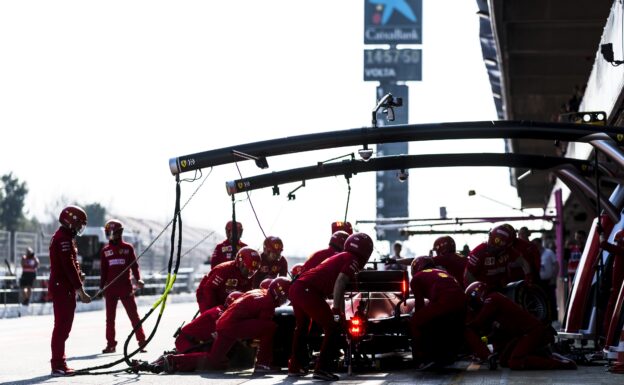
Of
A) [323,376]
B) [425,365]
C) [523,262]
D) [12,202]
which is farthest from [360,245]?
[12,202]

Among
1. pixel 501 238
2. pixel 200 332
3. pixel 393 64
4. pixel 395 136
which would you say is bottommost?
pixel 200 332

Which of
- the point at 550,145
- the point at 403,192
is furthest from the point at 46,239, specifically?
the point at 403,192

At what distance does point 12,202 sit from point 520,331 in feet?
288

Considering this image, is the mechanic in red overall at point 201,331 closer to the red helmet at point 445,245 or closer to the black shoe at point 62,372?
the black shoe at point 62,372

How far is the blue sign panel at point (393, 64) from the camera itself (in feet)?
423

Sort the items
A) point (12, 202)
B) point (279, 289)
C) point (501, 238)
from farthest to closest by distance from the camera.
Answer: point (12, 202)
point (501, 238)
point (279, 289)

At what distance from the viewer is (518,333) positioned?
1479 cm

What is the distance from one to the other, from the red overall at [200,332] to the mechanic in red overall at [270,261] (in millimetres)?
2940

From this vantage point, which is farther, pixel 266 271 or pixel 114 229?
pixel 114 229

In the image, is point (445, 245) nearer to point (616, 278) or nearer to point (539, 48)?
point (616, 278)

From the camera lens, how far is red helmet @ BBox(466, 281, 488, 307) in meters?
15.1

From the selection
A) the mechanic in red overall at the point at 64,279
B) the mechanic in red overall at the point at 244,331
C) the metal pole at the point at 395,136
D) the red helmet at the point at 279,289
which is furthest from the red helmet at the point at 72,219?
the red helmet at the point at 279,289

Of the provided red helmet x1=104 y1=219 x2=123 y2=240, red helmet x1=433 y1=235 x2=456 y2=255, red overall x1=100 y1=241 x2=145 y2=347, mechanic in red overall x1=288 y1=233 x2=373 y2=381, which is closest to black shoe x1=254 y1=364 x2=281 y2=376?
mechanic in red overall x1=288 y1=233 x2=373 y2=381

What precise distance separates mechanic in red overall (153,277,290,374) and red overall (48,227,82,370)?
3.81 ft
